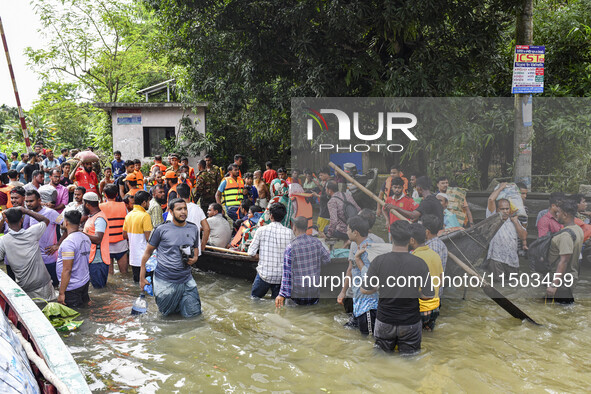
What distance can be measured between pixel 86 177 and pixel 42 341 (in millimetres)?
8435

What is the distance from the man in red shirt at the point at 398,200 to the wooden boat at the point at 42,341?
18.2 ft

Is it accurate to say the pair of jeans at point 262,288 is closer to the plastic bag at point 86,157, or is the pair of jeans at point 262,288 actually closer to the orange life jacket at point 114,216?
the orange life jacket at point 114,216

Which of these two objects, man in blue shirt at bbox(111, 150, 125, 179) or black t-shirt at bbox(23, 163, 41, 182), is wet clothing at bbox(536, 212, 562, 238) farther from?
black t-shirt at bbox(23, 163, 41, 182)

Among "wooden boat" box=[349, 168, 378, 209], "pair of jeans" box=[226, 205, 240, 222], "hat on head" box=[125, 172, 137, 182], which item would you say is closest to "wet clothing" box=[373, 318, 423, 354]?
"pair of jeans" box=[226, 205, 240, 222]

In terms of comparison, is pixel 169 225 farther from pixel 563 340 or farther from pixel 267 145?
pixel 267 145

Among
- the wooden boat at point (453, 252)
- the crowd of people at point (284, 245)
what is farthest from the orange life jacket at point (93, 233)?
the wooden boat at point (453, 252)

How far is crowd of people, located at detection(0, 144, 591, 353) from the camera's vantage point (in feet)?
16.3

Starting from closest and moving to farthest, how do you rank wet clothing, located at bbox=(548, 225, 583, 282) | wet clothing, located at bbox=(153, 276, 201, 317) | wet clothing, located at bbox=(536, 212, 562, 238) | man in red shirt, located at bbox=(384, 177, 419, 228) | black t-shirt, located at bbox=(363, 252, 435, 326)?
black t-shirt, located at bbox=(363, 252, 435, 326)
wet clothing, located at bbox=(153, 276, 201, 317)
wet clothing, located at bbox=(548, 225, 583, 282)
wet clothing, located at bbox=(536, 212, 562, 238)
man in red shirt, located at bbox=(384, 177, 419, 228)

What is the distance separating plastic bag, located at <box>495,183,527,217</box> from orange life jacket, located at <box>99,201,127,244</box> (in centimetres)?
562

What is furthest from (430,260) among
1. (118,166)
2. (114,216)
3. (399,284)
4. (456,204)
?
(118,166)

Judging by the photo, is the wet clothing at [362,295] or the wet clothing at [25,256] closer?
the wet clothing at [362,295]

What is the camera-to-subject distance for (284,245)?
659 cm

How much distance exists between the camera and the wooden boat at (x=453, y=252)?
7.03 meters

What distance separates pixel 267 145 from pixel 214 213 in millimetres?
11912
